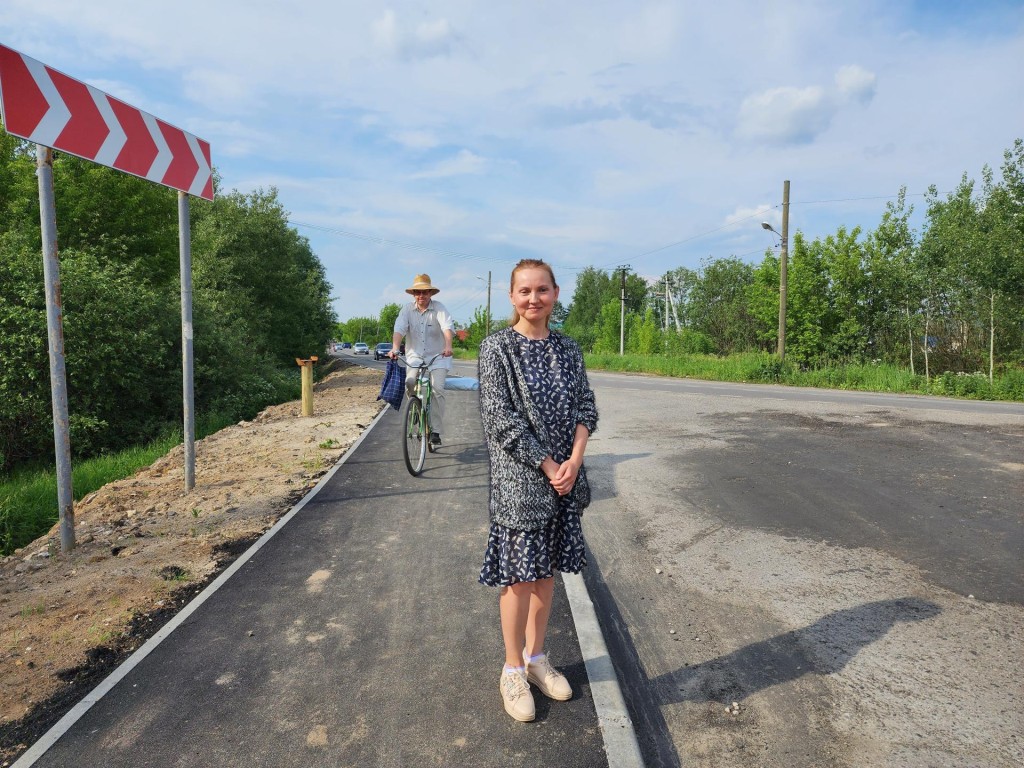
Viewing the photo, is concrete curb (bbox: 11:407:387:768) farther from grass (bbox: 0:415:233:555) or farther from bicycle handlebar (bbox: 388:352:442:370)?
grass (bbox: 0:415:233:555)

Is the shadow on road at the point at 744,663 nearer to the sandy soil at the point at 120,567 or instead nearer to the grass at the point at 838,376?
the sandy soil at the point at 120,567

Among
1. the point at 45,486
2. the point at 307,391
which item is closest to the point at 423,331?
the point at 307,391

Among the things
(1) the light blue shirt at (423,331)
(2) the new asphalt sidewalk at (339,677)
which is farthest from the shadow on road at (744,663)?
(1) the light blue shirt at (423,331)

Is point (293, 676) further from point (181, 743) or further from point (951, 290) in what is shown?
point (951, 290)

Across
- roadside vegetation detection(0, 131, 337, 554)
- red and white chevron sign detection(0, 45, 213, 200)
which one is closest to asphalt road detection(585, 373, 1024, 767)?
red and white chevron sign detection(0, 45, 213, 200)

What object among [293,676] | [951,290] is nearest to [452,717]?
[293,676]

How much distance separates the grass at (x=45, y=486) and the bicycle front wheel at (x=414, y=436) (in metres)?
4.31

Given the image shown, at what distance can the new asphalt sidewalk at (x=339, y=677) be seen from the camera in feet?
8.45

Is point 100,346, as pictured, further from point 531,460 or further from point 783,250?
point 783,250

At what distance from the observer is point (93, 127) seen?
4.77m

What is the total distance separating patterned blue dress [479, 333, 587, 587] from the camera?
2766 mm

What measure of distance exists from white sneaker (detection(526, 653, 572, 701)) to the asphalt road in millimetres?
297

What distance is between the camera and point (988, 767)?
7.95 feet

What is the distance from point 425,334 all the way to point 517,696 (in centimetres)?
540
